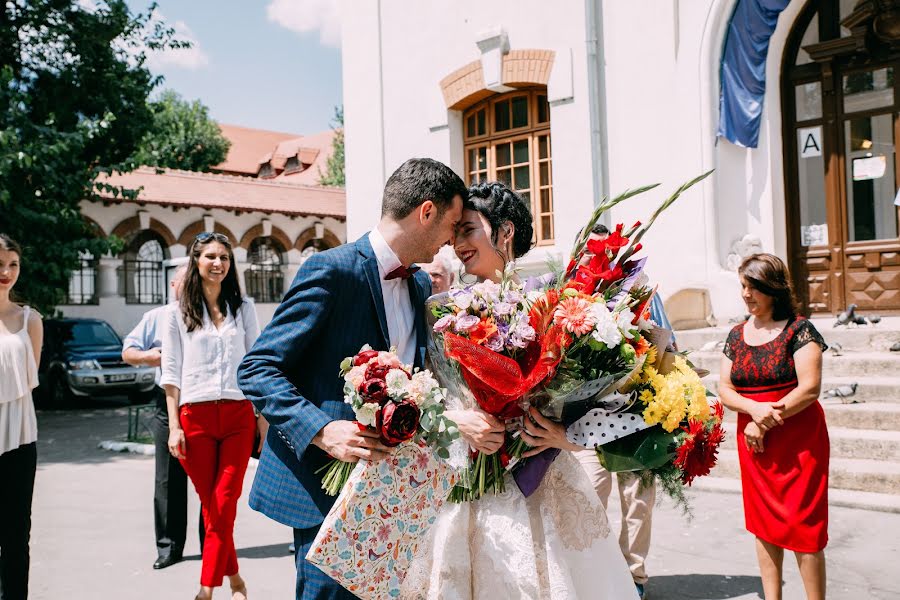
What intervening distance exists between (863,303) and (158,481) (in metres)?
8.16

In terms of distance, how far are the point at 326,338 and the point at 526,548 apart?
38.7 inches

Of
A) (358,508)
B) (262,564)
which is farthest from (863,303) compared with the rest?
(358,508)

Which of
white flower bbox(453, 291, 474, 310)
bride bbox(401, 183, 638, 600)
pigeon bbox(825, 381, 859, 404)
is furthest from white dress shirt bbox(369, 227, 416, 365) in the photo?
pigeon bbox(825, 381, 859, 404)

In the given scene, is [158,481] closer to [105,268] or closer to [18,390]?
[18,390]

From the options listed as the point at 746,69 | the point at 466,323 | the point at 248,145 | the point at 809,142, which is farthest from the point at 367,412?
the point at 248,145

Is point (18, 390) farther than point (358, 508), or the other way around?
point (18, 390)

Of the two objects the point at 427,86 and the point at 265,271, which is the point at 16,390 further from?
the point at 265,271

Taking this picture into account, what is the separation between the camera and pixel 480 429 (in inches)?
104

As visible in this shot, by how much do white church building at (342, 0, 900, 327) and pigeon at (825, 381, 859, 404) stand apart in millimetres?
2227

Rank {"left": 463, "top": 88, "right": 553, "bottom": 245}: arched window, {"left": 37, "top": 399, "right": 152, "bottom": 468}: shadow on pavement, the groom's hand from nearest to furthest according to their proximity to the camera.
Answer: the groom's hand → {"left": 37, "top": 399, "right": 152, "bottom": 468}: shadow on pavement → {"left": 463, "top": 88, "right": 553, "bottom": 245}: arched window

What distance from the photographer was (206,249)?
5.14 metres

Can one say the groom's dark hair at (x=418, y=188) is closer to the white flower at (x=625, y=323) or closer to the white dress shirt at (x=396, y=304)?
the white dress shirt at (x=396, y=304)

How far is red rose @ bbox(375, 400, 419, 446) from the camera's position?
2293 millimetres

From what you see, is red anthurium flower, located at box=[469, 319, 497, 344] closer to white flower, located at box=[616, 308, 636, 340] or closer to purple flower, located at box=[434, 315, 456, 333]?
purple flower, located at box=[434, 315, 456, 333]
